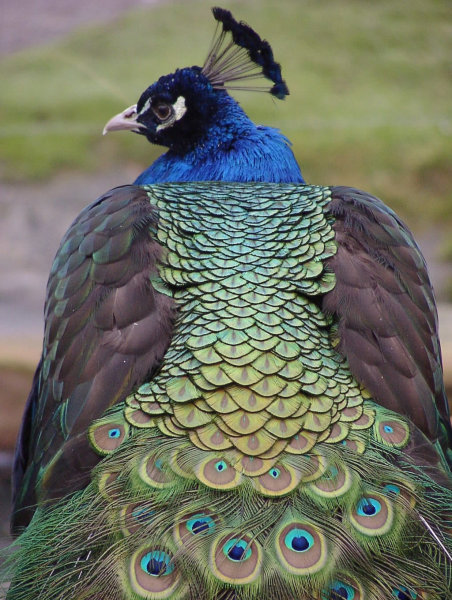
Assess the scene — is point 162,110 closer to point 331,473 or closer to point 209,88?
point 209,88

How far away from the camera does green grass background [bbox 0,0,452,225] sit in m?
8.41

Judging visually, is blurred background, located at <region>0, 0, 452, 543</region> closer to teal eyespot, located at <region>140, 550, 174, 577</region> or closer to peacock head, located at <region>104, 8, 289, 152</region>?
peacock head, located at <region>104, 8, 289, 152</region>

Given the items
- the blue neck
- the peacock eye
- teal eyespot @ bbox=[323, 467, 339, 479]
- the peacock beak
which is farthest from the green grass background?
teal eyespot @ bbox=[323, 467, 339, 479]

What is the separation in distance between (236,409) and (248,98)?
727 centimetres

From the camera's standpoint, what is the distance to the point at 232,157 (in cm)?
352

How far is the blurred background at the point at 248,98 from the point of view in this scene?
824 centimetres

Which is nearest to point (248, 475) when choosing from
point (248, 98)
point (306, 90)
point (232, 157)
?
point (232, 157)

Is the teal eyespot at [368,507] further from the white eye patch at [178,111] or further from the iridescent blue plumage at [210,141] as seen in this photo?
the white eye patch at [178,111]

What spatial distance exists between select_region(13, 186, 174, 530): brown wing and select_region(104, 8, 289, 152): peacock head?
91 cm

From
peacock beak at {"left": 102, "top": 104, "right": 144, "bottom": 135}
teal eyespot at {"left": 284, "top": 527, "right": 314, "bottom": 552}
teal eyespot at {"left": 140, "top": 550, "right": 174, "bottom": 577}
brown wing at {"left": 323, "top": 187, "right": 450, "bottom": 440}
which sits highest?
peacock beak at {"left": 102, "top": 104, "right": 144, "bottom": 135}

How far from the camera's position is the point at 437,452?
244 centimetres

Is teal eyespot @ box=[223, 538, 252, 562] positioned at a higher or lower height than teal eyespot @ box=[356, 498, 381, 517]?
lower

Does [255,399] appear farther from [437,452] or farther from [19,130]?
[19,130]

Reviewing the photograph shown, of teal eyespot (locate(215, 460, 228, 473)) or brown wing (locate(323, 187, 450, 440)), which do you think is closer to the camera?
teal eyespot (locate(215, 460, 228, 473))
